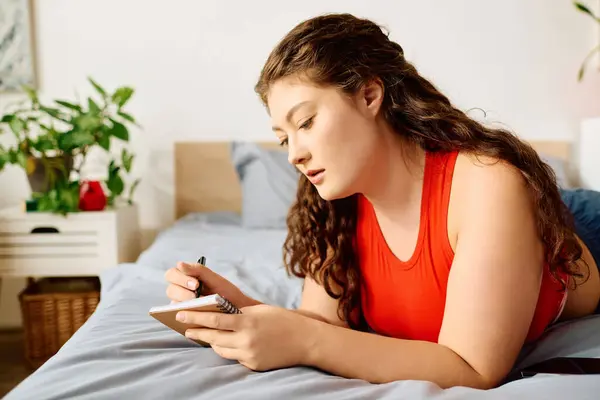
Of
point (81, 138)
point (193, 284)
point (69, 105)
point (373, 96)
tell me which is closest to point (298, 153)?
point (373, 96)

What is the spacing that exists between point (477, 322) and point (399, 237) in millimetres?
234

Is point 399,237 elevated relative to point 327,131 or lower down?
lower down

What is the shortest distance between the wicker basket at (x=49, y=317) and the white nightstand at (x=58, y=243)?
0.29 ft

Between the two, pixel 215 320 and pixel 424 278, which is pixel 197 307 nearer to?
pixel 215 320

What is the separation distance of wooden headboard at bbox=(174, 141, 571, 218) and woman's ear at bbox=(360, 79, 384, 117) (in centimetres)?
172

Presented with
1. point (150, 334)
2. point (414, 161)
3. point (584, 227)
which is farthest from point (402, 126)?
point (584, 227)

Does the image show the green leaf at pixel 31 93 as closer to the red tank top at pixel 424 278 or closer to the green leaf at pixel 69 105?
the green leaf at pixel 69 105

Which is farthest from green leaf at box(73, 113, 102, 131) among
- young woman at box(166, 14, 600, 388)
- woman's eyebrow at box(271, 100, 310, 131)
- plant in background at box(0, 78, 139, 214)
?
woman's eyebrow at box(271, 100, 310, 131)

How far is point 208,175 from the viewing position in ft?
9.00

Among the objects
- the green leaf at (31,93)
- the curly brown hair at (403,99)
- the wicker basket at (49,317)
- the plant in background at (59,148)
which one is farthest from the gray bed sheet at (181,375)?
the green leaf at (31,93)

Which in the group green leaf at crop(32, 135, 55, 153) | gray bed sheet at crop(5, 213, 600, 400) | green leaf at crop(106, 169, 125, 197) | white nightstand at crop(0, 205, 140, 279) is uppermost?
green leaf at crop(32, 135, 55, 153)

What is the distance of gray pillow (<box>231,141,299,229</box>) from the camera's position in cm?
237

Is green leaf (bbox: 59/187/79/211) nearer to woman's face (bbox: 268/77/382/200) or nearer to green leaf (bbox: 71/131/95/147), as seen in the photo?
green leaf (bbox: 71/131/95/147)

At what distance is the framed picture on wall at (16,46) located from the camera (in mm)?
2660
